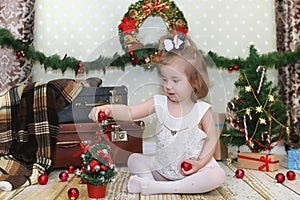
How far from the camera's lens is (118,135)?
221 centimetres

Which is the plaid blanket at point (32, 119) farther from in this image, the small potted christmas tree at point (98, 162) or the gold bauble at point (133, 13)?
the gold bauble at point (133, 13)

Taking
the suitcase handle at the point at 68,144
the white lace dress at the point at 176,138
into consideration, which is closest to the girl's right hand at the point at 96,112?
the white lace dress at the point at 176,138

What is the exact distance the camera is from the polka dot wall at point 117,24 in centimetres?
314

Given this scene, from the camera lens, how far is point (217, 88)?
1755 millimetres

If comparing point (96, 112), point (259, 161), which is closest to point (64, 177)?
point (96, 112)

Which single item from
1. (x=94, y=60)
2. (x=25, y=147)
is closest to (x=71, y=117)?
(x=25, y=147)

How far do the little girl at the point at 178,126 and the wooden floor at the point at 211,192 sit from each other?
5 cm

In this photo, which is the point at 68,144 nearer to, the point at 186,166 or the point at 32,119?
the point at 32,119

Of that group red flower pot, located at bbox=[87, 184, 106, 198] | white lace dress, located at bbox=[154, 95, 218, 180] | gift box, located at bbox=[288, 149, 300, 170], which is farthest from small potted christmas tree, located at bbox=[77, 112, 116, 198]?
gift box, located at bbox=[288, 149, 300, 170]

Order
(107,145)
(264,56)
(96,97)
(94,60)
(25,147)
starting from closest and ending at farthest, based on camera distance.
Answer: (94,60), (107,145), (96,97), (25,147), (264,56)

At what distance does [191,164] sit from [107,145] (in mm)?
348

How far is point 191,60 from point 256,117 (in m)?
1.00

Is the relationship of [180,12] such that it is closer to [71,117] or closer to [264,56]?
[264,56]

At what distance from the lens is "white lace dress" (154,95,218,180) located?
1779mm
